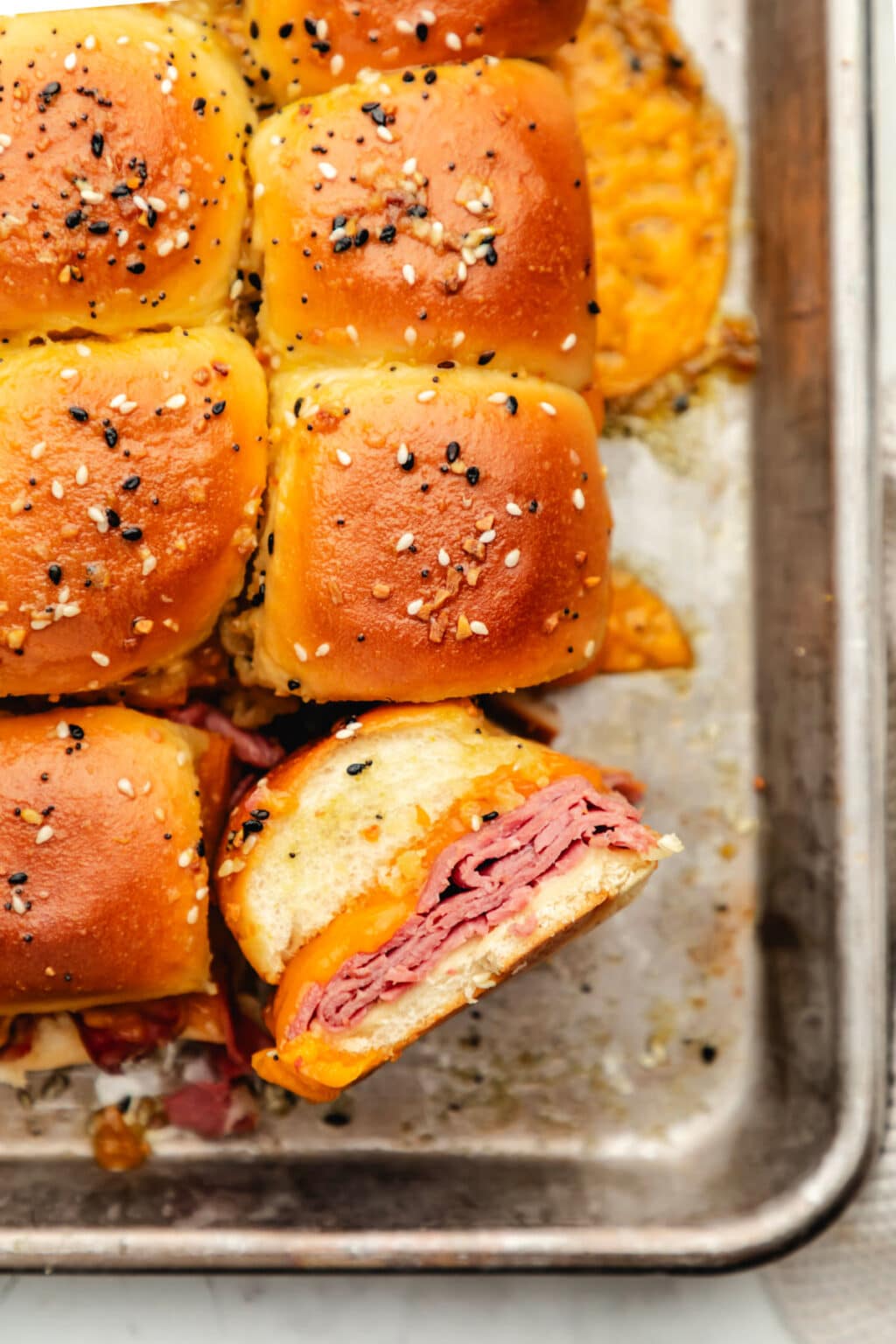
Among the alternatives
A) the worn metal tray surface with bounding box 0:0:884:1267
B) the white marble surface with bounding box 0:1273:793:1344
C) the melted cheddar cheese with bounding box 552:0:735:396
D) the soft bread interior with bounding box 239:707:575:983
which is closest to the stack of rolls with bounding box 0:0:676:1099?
the soft bread interior with bounding box 239:707:575:983

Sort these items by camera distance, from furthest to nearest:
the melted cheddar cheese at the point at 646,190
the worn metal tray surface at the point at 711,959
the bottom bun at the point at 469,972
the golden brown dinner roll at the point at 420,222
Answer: the melted cheddar cheese at the point at 646,190
the worn metal tray surface at the point at 711,959
the golden brown dinner roll at the point at 420,222
the bottom bun at the point at 469,972

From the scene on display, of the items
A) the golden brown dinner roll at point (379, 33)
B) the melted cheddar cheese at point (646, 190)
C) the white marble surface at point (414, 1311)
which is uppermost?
the golden brown dinner roll at point (379, 33)

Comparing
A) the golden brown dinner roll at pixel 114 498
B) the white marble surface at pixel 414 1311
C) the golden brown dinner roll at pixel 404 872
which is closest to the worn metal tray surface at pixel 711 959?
the white marble surface at pixel 414 1311

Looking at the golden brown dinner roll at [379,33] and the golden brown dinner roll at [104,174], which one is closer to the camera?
the golden brown dinner roll at [104,174]

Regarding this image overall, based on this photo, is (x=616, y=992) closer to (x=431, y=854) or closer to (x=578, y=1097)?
(x=578, y=1097)

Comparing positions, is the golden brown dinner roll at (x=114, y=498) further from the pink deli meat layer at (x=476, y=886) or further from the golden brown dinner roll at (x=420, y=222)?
the pink deli meat layer at (x=476, y=886)

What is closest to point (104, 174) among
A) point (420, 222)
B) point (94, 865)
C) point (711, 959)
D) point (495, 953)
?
point (420, 222)

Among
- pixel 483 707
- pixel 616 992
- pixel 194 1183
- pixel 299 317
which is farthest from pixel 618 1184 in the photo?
pixel 299 317

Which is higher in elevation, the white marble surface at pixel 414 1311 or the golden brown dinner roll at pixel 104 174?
the golden brown dinner roll at pixel 104 174
